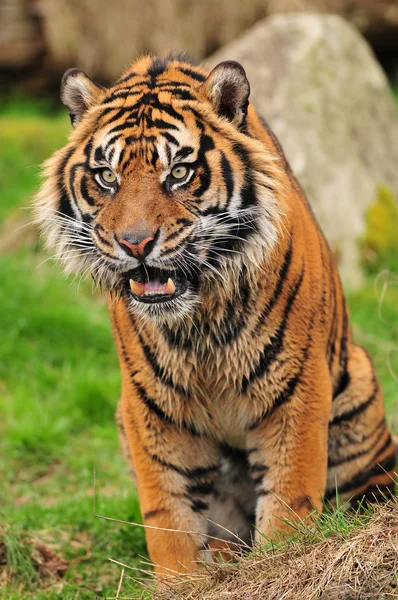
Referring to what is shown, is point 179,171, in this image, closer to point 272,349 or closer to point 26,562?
point 272,349

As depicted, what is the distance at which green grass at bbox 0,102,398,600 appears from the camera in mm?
4066

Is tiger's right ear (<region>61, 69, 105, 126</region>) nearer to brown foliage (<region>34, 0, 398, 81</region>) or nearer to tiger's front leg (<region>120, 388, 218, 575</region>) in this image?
tiger's front leg (<region>120, 388, 218, 575</region>)

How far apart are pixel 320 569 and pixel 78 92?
1.97 m

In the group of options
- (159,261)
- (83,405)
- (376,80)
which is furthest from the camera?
(376,80)

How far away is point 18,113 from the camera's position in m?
11.9

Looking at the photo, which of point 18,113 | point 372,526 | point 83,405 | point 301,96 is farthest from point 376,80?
point 372,526

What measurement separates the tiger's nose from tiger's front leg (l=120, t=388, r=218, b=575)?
0.78 m

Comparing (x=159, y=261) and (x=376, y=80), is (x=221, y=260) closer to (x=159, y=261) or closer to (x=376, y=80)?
(x=159, y=261)

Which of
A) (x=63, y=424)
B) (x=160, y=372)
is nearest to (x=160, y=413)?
(x=160, y=372)

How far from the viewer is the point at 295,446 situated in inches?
139

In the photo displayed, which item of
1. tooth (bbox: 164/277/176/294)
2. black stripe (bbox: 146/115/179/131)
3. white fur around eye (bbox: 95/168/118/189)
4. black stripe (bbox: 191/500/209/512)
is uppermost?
black stripe (bbox: 146/115/179/131)

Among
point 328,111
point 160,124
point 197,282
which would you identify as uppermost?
point 328,111

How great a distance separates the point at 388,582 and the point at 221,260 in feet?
4.28

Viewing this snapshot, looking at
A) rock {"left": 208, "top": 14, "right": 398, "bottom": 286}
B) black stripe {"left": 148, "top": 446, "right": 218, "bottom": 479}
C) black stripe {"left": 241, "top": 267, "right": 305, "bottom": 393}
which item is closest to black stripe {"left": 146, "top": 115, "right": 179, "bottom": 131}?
black stripe {"left": 241, "top": 267, "right": 305, "bottom": 393}
